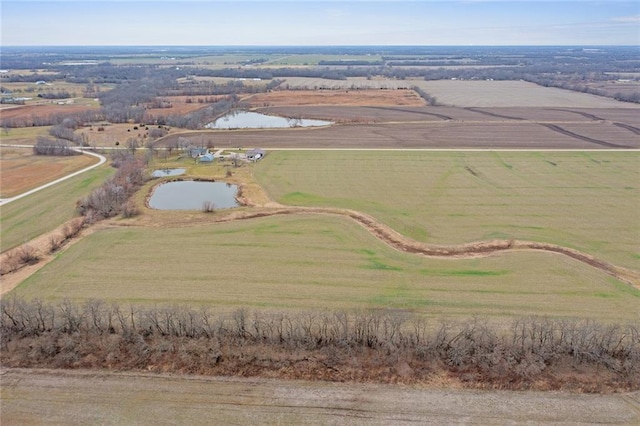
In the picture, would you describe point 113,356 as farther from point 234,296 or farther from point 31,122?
point 31,122

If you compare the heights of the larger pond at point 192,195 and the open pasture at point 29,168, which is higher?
the open pasture at point 29,168

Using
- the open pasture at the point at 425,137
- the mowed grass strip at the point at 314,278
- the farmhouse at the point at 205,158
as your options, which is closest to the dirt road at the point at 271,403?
the mowed grass strip at the point at 314,278

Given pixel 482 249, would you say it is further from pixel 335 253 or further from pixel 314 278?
pixel 314 278

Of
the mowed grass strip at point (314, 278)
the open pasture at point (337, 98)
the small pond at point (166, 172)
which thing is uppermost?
the open pasture at point (337, 98)

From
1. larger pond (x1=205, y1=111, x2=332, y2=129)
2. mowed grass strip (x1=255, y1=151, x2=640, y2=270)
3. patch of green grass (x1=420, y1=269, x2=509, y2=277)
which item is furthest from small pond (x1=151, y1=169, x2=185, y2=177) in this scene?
patch of green grass (x1=420, y1=269, x2=509, y2=277)

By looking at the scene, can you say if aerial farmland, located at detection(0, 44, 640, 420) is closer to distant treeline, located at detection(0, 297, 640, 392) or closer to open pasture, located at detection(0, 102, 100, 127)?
distant treeline, located at detection(0, 297, 640, 392)

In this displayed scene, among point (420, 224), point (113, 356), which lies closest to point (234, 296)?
point (113, 356)

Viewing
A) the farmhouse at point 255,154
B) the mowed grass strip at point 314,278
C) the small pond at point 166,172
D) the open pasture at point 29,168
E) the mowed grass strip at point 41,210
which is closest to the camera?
the mowed grass strip at point 314,278

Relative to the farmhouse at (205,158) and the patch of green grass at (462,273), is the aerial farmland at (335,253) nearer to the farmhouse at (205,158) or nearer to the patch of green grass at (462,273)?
the patch of green grass at (462,273)
